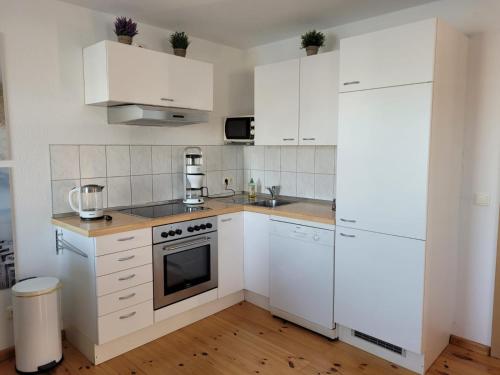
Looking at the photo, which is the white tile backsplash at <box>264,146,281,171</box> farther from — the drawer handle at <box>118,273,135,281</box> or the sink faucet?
the drawer handle at <box>118,273,135,281</box>

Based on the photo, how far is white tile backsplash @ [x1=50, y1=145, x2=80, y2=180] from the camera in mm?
2645

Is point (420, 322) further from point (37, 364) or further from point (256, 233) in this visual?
point (37, 364)

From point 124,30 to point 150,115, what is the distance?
0.65 meters

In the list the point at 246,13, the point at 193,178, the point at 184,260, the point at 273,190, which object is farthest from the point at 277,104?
the point at 184,260

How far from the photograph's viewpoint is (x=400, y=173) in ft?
7.38

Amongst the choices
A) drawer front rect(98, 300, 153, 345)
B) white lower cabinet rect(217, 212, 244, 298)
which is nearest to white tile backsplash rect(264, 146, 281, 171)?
white lower cabinet rect(217, 212, 244, 298)

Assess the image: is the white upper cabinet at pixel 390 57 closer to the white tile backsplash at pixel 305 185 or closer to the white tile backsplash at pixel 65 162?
the white tile backsplash at pixel 305 185

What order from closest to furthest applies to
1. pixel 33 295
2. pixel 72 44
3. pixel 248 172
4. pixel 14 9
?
pixel 33 295, pixel 14 9, pixel 72 44, pixel 248 172

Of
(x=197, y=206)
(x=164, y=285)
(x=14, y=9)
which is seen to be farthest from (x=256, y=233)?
(x=14, y=9)

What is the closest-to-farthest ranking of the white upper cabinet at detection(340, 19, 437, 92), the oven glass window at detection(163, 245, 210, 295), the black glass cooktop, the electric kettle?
the white upper cabinet at detection(340, 19, 437, 92), the electric kettle, the oven glass window at detection(163, 245, 210, 295), the black glass cooktop

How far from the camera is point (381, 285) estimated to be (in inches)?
94.5

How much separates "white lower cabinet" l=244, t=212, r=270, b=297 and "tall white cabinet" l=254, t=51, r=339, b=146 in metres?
0.70

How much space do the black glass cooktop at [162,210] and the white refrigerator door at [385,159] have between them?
1187 mm

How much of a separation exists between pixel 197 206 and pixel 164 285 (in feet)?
2.41
